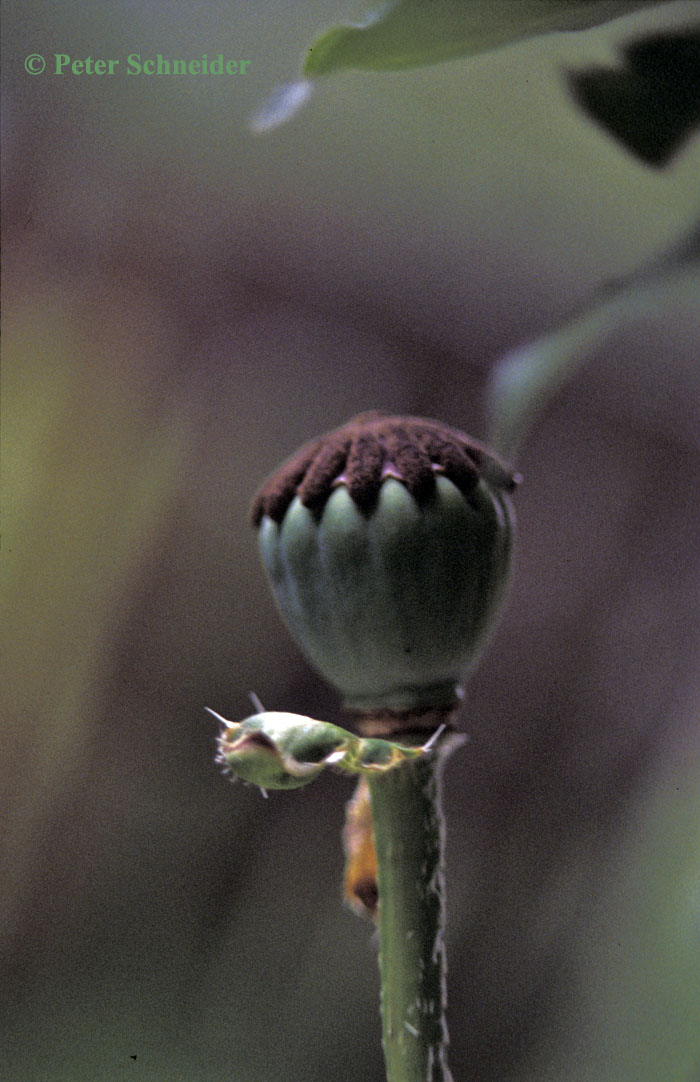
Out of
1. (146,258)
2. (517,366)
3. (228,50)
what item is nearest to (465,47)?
(517,366)

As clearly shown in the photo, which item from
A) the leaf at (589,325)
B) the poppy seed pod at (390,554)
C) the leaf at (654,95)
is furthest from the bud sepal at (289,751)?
the leaf at (654,95)

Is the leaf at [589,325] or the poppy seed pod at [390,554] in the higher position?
the leaf at [589,325]

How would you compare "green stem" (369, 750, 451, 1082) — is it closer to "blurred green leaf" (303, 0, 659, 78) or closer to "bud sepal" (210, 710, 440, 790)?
"bud sepal" (210, 710, 440, 790)

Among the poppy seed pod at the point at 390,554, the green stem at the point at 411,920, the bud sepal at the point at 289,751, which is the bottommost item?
the green stem at the point at 411,920

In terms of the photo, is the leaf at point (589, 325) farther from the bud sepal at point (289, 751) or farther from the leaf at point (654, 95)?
the bud sepal at point (289, 751)

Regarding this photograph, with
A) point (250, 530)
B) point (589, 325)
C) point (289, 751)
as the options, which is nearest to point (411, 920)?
point (289, 751)

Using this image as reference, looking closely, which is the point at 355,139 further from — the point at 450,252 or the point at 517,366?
the point at 517,366

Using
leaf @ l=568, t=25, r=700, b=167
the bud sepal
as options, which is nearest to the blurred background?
leaf @ l=568, t=25, r=700, b=167

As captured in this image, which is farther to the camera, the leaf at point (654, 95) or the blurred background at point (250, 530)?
the blurred background at point (250, 530)
